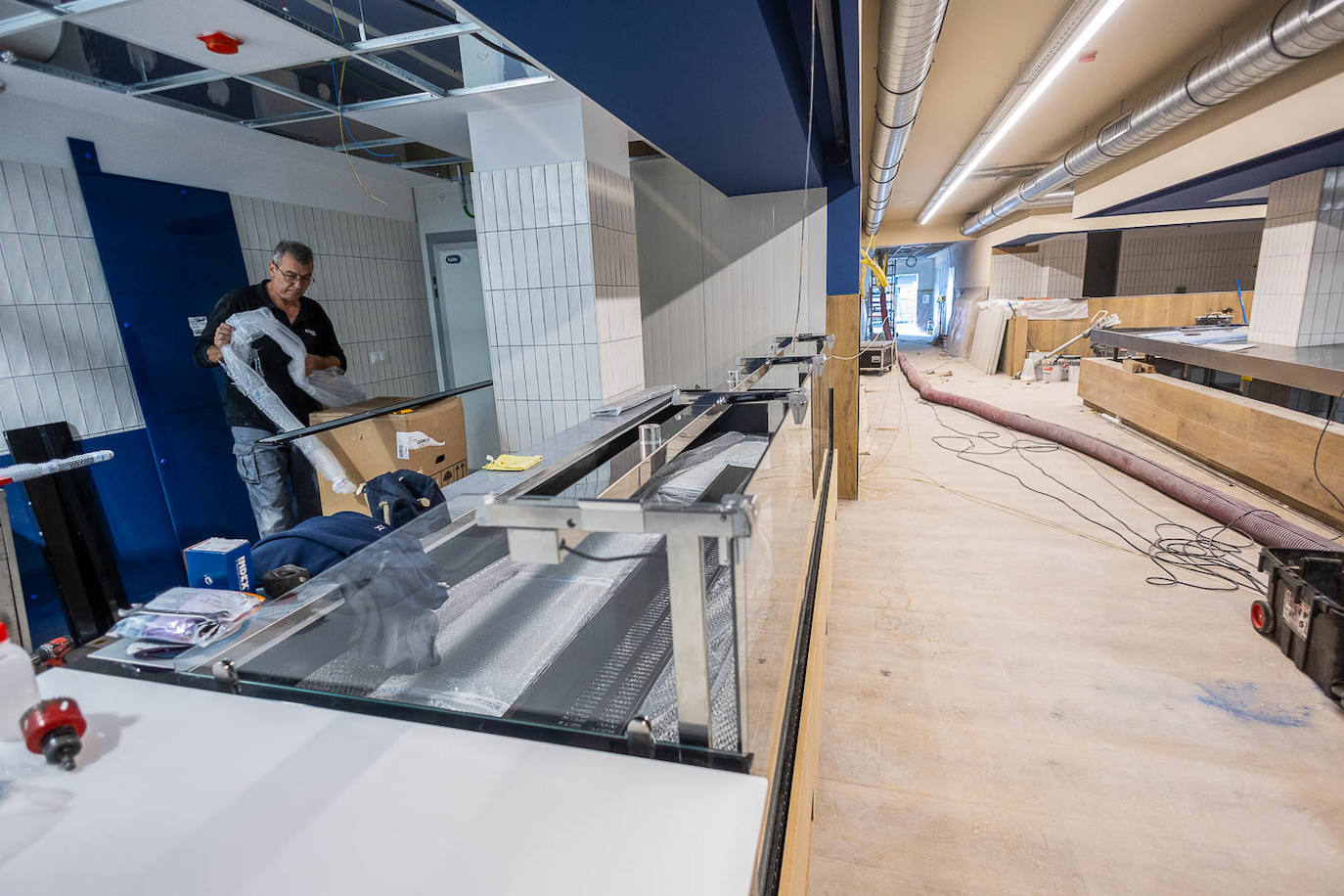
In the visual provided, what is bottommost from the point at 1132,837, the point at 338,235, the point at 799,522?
the point at 1132,837

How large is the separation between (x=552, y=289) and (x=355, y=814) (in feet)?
9.79

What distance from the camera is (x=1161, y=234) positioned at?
1142 cm

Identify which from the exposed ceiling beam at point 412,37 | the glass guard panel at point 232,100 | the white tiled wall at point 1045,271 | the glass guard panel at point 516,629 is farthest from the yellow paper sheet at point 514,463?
the white tiled wall at point 1045,271

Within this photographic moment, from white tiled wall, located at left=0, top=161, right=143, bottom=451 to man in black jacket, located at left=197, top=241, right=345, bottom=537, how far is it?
1.38 ft

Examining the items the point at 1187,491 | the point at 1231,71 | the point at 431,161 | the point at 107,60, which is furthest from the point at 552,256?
the point at 1187,491

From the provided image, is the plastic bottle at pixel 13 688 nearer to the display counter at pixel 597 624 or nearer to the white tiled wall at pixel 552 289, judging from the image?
the display counter at pixel 597 624

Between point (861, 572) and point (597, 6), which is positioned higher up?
point (597, 6)

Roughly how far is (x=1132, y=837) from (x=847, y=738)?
776 millimetres

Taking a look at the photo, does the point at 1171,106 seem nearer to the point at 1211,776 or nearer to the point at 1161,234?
the point at 1211,776

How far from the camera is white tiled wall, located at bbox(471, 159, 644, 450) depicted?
3.27m

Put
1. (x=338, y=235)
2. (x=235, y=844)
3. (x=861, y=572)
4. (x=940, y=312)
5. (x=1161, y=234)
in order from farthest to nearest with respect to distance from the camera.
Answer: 1. (x=940, y=312)
2. (x=1161, y=234)
3. (x=338, y=235)
4. (x=861, y=572)
5. (x=235, y=844)

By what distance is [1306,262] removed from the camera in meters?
4.45

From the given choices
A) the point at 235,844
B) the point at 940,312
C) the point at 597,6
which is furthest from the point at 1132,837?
the point at 940,312

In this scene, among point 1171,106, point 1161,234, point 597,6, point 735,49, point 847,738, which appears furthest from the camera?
point 1161,234
